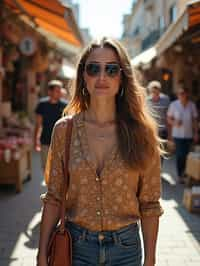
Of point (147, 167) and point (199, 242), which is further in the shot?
point (199, 242)

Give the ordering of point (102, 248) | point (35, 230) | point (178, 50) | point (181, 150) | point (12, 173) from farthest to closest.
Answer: point (178, 50) → point (181, 150) → point (12, 173) → point (35, 230) → point (102, 248)

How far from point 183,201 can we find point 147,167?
16.7 ft

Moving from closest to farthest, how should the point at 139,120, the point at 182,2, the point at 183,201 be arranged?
the point at 139,120 → the point at 183,201 → the point at 182,2

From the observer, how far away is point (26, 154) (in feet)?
29.0

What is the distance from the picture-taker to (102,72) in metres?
2.16

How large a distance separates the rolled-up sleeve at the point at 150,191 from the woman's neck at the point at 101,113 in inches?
11.2

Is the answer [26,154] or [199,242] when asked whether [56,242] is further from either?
[26,154]

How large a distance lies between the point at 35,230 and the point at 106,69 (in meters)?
Result: 3.82

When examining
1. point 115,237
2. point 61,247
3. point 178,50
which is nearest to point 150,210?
point 115,237

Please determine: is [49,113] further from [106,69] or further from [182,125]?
[106,69]

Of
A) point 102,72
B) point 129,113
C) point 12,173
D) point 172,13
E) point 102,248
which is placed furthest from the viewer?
point 172,13

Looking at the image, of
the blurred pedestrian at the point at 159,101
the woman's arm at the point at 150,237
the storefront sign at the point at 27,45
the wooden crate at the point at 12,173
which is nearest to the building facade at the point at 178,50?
the blurred pedestrian at the point at 159,101

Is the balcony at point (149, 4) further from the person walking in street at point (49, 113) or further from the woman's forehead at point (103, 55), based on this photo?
the woman's forehead at point (103, 55)

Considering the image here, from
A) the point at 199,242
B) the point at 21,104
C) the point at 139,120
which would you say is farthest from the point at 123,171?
the point at 21,104
